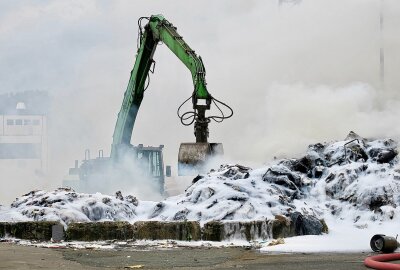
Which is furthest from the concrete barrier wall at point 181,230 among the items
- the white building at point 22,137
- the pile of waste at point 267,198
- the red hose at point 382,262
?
the white building at point 22,137

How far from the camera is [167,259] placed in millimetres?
10195

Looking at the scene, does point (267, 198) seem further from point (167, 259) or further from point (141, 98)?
point (141, 98)

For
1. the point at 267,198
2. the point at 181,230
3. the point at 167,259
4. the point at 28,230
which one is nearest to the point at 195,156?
the point at 267,198

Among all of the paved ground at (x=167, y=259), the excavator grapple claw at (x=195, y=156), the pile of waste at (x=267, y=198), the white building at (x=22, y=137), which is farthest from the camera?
the white building at (x=22, y=137)

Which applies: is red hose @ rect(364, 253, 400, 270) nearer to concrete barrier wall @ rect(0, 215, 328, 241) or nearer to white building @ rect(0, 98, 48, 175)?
concrete barrier wall @ rect(0, 215, 328, 241)

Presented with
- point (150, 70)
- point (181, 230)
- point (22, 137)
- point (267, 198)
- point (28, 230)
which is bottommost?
point (181, 230)

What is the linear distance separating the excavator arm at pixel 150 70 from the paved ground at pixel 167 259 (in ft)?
22.6

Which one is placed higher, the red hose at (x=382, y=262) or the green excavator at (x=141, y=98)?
the green excavator at (x=141, y=98)

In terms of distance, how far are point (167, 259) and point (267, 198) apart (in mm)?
5081

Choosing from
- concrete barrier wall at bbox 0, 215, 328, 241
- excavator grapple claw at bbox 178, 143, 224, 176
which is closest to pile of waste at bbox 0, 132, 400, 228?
concrete barrier wall at bbox 0, 215, 328, 241

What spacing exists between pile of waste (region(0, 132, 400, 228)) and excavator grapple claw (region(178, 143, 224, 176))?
102 cm

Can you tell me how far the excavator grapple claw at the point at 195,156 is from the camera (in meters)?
17.8

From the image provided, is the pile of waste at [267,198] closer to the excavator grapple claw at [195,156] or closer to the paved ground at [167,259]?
the excavator grapple claw at [195,156]

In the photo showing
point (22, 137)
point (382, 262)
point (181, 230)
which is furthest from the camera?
point (22, 137)
